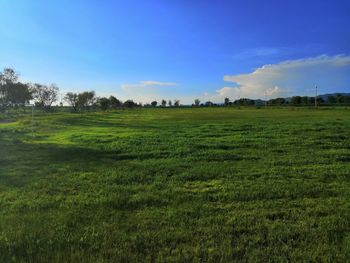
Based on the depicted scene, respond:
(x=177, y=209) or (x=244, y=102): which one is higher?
(x=244, y=102)

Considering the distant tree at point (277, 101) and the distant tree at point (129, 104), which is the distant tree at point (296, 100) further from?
the distant tree at point (129, 104)

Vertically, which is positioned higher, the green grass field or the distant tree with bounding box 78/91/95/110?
the distant tree with bounding box 78/91/95/110

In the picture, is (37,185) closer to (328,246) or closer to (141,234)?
(141,234)

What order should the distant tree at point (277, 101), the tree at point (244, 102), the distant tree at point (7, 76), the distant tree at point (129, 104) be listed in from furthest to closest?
the tree at point (244, 102) → the distant tree at point (129, 104) → the distant tree at point (277, 101) → the distant tree at point (7, 76)

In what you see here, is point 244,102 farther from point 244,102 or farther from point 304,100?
point 304,100

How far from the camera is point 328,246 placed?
15.8ft

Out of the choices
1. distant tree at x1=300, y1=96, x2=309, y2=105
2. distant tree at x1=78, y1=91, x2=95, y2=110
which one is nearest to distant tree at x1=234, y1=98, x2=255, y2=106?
distant tree at x1=300, y1=96, x2=309, y2=105

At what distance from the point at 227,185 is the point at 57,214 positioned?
3835mm

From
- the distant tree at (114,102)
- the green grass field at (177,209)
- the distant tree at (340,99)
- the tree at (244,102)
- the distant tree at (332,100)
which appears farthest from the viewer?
the tree at (244,102)

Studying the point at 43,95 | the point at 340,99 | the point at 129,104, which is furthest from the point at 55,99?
the point at 340,99

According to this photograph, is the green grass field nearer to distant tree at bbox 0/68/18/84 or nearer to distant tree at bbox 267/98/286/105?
distant tree at bbox 0/68/18/84

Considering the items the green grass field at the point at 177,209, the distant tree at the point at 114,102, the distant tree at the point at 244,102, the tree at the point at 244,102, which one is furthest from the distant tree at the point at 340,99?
the green grass field at the point at 177,209

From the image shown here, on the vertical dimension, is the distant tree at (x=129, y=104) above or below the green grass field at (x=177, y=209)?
above

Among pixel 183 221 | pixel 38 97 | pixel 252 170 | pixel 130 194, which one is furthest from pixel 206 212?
pixel 38 97
